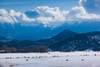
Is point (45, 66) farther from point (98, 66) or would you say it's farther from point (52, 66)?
point (98, 66)

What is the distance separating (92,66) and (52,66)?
32.6ft

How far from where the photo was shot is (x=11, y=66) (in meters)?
70.8

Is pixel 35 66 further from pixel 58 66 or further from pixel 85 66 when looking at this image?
pixel 85 66

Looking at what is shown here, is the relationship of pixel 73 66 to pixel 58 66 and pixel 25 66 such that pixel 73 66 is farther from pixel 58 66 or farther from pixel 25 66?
pixel 25 66

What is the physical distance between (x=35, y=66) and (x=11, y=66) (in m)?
6.38

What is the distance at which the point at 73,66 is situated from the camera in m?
67.6

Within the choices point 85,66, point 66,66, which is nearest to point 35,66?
point 66,66

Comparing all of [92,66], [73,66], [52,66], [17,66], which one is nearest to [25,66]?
[17,66]

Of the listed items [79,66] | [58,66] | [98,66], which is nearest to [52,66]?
[58,66]

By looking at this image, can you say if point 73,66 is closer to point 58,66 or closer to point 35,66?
point 58,66

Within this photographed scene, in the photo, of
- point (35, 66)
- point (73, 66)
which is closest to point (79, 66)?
point (73, 66)

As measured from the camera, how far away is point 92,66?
225 ft

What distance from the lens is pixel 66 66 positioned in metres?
68.6

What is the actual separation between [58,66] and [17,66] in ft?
34.8
